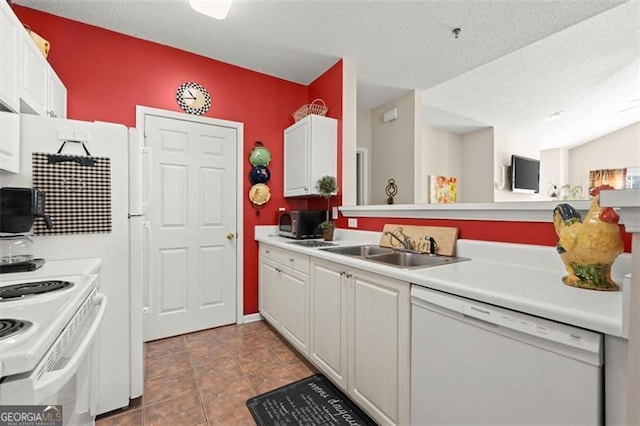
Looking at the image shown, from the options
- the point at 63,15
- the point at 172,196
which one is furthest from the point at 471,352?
the point at 63,15

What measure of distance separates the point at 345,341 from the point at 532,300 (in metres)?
1.08

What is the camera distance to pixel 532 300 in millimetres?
890

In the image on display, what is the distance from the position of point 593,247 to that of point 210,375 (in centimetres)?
229

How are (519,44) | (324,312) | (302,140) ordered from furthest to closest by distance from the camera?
(302,140), (519,44), (324,312)

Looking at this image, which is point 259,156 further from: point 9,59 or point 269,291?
point 9,59

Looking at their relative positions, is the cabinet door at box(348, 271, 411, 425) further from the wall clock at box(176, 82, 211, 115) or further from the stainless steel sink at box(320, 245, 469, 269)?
the wall clock at box(176, 82, 211, 115)

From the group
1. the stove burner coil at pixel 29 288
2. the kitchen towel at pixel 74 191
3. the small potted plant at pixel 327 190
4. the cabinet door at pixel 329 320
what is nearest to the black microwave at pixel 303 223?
the small potted plant at pixel 327 190

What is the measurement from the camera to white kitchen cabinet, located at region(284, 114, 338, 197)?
2.74m

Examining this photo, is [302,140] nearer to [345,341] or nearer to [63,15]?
[345,341]

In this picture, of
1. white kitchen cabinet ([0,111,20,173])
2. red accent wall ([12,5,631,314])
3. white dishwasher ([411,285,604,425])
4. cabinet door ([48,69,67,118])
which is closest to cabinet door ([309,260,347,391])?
white dishwasher ([411,285,604,425])

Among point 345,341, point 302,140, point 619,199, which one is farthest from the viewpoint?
point 302,140

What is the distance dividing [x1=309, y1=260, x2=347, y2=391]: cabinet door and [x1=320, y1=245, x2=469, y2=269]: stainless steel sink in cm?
20

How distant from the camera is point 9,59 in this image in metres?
1.43
